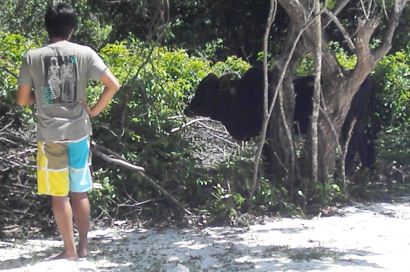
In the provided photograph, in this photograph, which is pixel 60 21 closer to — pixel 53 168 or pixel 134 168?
pixel 53 168

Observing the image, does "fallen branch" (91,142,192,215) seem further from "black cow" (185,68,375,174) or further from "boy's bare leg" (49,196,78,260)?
"black cow" (185,68,375,174)

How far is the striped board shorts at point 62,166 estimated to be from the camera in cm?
606

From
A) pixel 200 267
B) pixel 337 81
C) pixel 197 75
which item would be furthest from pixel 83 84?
pixel 197 75

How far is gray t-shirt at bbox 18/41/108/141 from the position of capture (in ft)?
19.6

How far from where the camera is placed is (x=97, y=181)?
7676 millimetres

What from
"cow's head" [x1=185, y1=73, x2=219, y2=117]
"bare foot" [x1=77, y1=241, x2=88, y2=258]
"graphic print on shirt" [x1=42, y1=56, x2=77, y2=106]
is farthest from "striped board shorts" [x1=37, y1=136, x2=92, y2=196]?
"cow's head" [x1=185, y1=73, x2=219, y2=117]

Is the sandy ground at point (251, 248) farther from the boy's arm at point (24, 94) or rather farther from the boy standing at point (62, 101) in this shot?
the boy's arm at point (24, 94)

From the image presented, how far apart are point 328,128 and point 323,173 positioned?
469mm

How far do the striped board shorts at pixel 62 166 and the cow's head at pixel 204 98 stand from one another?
3601mm

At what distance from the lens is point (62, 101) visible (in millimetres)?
6020

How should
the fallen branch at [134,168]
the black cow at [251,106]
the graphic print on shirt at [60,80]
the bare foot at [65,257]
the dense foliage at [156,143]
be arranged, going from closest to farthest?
the graphic print on shirt at [60,80]
the bare foot at [65,257]
the fallen branch at [134,168]
the dense foliage at [156,143]
the black cow at [251,106]

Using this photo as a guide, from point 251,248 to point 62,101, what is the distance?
79.7 inches

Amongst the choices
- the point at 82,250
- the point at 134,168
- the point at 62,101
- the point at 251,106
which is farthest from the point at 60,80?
the point at 251,106

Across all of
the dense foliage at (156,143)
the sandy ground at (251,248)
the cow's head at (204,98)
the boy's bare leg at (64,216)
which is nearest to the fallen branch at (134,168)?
the dense foliage at (156,143)
